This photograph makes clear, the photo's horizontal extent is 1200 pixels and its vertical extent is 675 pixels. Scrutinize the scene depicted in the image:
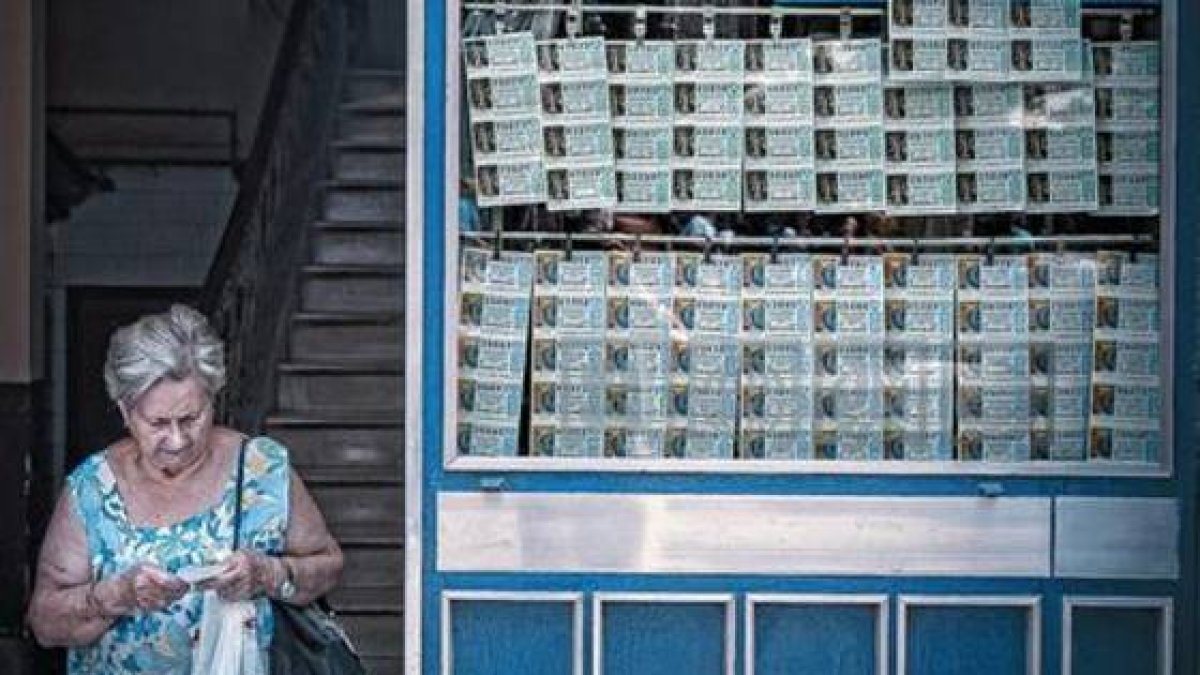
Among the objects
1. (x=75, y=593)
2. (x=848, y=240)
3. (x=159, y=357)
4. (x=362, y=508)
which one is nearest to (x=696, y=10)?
(x=848, y=240)

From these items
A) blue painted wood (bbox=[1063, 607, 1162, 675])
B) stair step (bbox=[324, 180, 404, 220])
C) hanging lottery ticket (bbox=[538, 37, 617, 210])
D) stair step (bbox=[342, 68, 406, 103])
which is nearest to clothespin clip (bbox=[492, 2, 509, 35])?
hanging lottery ticket (bbox=[538, 37, 617, 210])

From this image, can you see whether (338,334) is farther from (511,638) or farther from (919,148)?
(919,148)

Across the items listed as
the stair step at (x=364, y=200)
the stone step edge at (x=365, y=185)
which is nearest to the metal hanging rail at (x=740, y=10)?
the stair step at (x=364, y=200)

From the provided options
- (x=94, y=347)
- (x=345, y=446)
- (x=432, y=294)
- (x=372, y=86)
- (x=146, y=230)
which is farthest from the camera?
(x=372, y=86)

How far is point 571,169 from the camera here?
5.19 meters

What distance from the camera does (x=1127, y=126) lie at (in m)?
5.21

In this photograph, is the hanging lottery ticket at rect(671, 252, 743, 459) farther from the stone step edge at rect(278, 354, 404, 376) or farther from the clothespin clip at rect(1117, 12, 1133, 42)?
the stone step edge at rect(278, 354, 404, 376)

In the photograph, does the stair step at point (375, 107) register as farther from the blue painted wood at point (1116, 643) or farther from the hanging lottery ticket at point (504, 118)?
the blue painted wood at point (1116, 643)

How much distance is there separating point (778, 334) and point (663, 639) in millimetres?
784

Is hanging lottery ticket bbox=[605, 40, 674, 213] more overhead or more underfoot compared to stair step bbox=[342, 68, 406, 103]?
more underfoot

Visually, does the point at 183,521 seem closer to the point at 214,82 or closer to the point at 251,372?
the point at 251,372

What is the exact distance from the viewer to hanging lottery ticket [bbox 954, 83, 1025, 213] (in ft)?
17.1

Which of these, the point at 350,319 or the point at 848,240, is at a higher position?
the point at 848,240

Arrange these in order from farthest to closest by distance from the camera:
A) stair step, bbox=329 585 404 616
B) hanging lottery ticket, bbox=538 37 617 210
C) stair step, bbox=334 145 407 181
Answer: stair step, bbox=334 145 407 181 < stair step, bbox=329 585 404 616 < hanging lottery ticket, bbox=538 37 617 210
